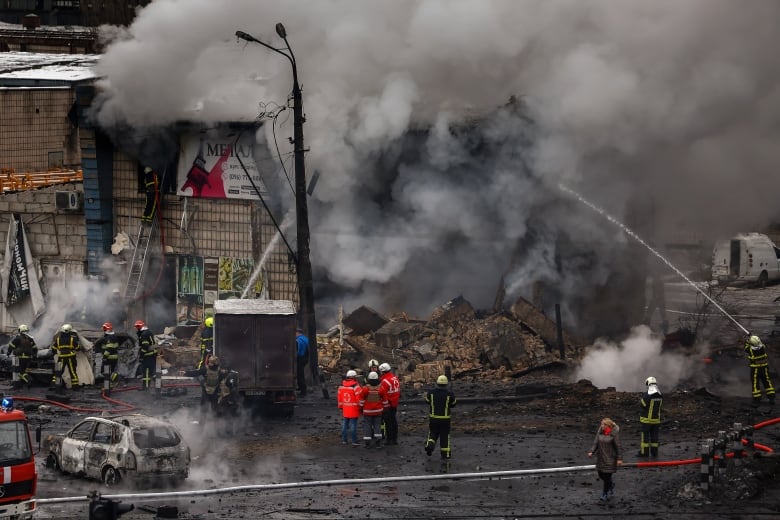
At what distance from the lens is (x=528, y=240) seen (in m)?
26.9

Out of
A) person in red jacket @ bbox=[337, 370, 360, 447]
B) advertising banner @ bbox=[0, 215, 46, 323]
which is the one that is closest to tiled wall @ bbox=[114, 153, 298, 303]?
advertising banner @ bbox=[0, 215, 46, 323]

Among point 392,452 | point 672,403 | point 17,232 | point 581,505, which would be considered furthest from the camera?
point 17,232

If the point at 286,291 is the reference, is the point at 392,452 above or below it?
below

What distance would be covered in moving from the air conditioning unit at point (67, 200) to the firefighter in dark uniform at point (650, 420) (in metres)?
18.6

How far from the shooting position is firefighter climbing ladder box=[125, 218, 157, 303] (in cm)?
3084

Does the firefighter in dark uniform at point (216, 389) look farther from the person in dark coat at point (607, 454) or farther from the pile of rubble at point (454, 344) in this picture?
the person in dark coat at point (607, 454)

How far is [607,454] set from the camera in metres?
15.2

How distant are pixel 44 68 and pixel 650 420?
26968 millimetres

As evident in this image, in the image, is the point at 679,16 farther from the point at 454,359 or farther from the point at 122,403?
Result: the point at 122,403

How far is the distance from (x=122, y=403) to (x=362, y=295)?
7.97 metres

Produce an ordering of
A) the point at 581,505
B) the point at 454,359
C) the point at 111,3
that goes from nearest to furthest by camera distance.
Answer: the point at 581,505 → the point at 454,359 → the point at 111,3

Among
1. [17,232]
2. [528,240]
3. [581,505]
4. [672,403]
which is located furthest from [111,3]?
[581,505]

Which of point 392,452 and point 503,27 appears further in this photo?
point 503,27

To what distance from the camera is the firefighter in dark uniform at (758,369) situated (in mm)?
20516
